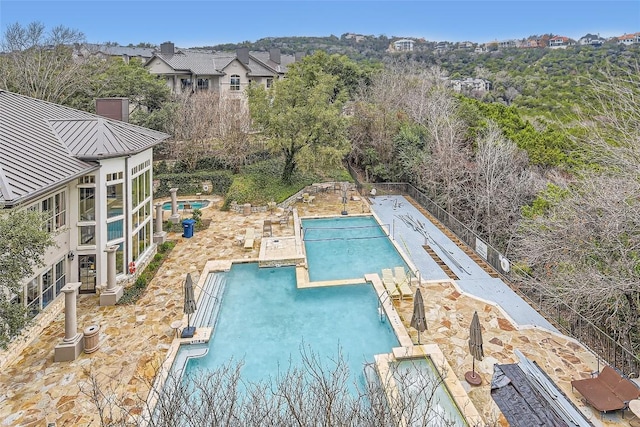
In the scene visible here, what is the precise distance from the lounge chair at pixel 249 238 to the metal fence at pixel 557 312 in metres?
10.3

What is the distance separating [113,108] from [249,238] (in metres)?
8.79

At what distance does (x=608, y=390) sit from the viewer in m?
8.80

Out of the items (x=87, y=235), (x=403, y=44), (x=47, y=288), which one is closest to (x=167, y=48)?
(x=87, y=235)

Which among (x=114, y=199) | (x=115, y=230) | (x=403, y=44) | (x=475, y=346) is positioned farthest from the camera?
(x=403, y=44)

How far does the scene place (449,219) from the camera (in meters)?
21.4

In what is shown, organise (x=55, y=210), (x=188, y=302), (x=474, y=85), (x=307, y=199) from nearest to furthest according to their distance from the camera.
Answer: (x=188, y=302) < (x=55, y=210) < (x=307, y=199) < (x=474, y=85)

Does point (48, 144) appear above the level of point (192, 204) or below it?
above

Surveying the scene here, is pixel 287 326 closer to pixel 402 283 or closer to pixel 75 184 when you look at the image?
pixel 402 283

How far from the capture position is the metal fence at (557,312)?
1052 cm

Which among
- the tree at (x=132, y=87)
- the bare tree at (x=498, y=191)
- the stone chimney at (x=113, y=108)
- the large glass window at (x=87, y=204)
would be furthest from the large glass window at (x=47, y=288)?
the tree at (x=132, y=87)

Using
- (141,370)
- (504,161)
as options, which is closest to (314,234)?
(504,161)

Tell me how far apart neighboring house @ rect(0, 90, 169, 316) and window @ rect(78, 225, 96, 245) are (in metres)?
0.03

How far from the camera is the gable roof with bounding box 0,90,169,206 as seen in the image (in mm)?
9789

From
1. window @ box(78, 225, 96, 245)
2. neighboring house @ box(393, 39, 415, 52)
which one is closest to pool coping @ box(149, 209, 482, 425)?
window @ box(78, 225, 96, 245)
